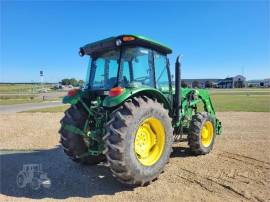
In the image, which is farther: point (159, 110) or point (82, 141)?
point (82, 141)

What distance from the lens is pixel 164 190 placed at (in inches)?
189

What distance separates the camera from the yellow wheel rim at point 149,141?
5.17 metres

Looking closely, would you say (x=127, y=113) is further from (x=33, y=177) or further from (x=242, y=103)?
(x=242, y=103)

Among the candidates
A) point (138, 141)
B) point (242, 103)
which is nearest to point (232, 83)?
point (242, 103)

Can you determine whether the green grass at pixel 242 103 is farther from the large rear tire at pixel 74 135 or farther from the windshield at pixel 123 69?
the large rear tire at pixel 74 135

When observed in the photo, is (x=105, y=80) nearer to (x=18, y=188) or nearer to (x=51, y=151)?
(x=18, y=188)

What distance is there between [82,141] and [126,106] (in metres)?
1.75

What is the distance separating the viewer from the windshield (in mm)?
5555

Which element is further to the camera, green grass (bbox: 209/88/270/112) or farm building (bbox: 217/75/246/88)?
farm building (bbox: 217/75/246/88)

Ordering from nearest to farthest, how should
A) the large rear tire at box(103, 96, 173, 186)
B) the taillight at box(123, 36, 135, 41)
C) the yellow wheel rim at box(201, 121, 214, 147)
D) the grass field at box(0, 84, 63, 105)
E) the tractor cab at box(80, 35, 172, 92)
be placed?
the large rear tire at box(103, 96, 173, 186), the taillight at box(123, 36, 135, 41), the tractor cab at box(80, 35, 172, 92), the yellow wheel rim at box(201, 121, 214, 147), the grass field at box(0, 84, 63, 105)

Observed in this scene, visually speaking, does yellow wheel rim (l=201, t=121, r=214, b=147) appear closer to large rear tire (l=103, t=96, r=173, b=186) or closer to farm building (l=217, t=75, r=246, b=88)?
large rear tire (l=103, t=96, r=173, b=186)

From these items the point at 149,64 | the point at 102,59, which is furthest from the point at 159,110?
the point at 102,59

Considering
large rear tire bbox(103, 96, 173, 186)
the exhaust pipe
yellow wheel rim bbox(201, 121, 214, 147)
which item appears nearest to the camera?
large rear tire bbox(103, 96, 173, 186)

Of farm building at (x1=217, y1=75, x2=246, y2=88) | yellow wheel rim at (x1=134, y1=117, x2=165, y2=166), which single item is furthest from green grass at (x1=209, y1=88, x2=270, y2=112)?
farm building at (x1=217, y1=75, x2=246, y2=88)
